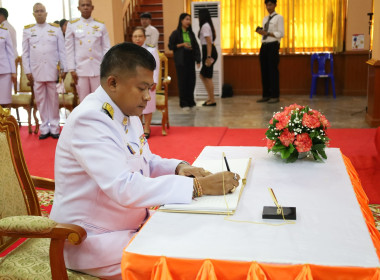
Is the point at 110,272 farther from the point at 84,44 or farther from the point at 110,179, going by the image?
the point at 84,44

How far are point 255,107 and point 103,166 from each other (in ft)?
25.3

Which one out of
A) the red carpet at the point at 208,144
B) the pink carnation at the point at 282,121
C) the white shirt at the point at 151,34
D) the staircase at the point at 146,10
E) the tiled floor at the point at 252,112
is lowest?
the tiled floor at the point at 252,112

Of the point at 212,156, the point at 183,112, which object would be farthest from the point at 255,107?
the point at 212,156

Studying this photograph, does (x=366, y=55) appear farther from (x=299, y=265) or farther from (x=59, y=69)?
(x=299, y=265)

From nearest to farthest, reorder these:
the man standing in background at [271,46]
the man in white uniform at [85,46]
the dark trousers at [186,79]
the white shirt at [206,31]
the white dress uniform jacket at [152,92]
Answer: the white dress uniform jacket at [152,92], the man in white uniform at [85,46], the dark trousers at [186,79], the white shirt at [206,31], the man standing in background at [271,46]

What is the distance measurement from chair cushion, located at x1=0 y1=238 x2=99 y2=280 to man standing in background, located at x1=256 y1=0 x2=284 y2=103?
7859 millimetres

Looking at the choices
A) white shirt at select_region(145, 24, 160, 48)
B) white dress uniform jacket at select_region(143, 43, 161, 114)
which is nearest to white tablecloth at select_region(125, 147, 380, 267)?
white dress uniform jacket at select_region(143, 43, 161, 114)

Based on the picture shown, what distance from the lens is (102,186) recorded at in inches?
68.1

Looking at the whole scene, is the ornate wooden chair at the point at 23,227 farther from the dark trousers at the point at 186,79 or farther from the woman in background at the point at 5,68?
the dark trousers at the point at 186,79

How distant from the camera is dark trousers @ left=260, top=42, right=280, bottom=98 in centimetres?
943

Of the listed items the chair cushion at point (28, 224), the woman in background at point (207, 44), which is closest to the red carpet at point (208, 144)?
the woman in background at point (207, 44)

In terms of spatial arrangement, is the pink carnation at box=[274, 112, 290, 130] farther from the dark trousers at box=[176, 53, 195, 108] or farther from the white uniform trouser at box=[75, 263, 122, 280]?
the dark trousers at box=[176, 53, 195, 108]

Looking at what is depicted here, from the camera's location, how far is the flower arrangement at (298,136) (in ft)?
7.56

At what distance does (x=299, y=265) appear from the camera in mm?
1318
